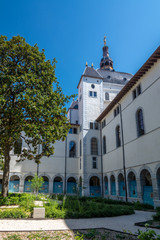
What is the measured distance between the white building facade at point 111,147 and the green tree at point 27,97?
24.6ft

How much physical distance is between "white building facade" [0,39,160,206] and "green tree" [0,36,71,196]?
296 inches

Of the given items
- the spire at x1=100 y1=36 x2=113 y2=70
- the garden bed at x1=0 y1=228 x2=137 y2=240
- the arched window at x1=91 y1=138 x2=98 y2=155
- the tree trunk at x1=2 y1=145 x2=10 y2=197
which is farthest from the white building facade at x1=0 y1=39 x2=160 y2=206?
the garden bed at x1=0 y1=228 x2=137 y2=240

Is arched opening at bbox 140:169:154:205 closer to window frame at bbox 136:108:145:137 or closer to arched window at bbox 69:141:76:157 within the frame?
window frame at bbox 136:108:145:137

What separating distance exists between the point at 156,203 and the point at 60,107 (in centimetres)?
1169

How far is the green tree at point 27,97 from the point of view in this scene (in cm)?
1499

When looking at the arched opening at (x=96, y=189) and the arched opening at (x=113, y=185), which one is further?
the arched opening at (x=96, y=189)

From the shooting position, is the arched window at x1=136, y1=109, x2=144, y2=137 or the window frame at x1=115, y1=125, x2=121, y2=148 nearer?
the arched window at x1=136, y1=109, x2=144, y2=137

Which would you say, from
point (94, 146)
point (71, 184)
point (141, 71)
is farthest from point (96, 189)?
point (141, 71)

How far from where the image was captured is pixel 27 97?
14656 millimetres

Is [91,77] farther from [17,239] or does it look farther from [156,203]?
[17,239]

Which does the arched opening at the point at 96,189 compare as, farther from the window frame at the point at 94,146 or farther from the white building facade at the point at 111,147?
the window frame at the point at 94,146

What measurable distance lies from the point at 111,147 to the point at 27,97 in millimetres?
16793

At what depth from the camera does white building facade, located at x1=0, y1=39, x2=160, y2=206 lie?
1883 centimetres

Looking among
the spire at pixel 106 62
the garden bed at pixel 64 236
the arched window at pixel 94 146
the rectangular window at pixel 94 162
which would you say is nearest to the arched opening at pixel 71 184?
the rectangular window at pixel 94 162
